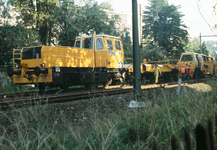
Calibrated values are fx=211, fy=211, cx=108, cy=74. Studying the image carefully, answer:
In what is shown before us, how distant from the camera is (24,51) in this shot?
11.5 metres

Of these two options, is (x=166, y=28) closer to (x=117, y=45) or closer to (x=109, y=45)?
(x=117, y=45)

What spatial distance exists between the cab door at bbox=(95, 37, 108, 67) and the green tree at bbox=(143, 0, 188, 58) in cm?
2883

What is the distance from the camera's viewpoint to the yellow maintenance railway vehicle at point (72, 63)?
10492 millimetres

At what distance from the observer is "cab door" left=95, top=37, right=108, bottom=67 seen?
1287cm

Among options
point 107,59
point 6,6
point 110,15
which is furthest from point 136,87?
point 110,15

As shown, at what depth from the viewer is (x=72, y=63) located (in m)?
11.5

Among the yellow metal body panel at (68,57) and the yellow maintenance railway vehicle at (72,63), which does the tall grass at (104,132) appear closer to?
the yellow maintenance railway vehicle at (72,63)

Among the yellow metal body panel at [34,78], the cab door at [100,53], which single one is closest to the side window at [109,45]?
the cab door at [100,53]

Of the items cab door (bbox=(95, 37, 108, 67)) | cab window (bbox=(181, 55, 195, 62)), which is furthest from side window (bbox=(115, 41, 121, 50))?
cab window (bbox=(181, 55, 195, 62))

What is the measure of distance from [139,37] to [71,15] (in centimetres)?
1642

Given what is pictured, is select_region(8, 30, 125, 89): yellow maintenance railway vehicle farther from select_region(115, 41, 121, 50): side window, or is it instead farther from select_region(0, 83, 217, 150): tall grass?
select_region(0, 83, 217, 150): tall grass

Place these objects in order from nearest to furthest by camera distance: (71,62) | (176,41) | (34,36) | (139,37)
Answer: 1. (139,37)
2. (71,62)
3. (34,36)
4. (176,41)

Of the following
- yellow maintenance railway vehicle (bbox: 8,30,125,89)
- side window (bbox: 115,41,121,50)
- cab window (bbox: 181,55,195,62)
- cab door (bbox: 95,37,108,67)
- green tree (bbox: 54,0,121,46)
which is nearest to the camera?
yellow maintenance railway vehicle (bbox: 8,30,125,89)

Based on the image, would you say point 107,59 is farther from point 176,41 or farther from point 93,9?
point 176,41
